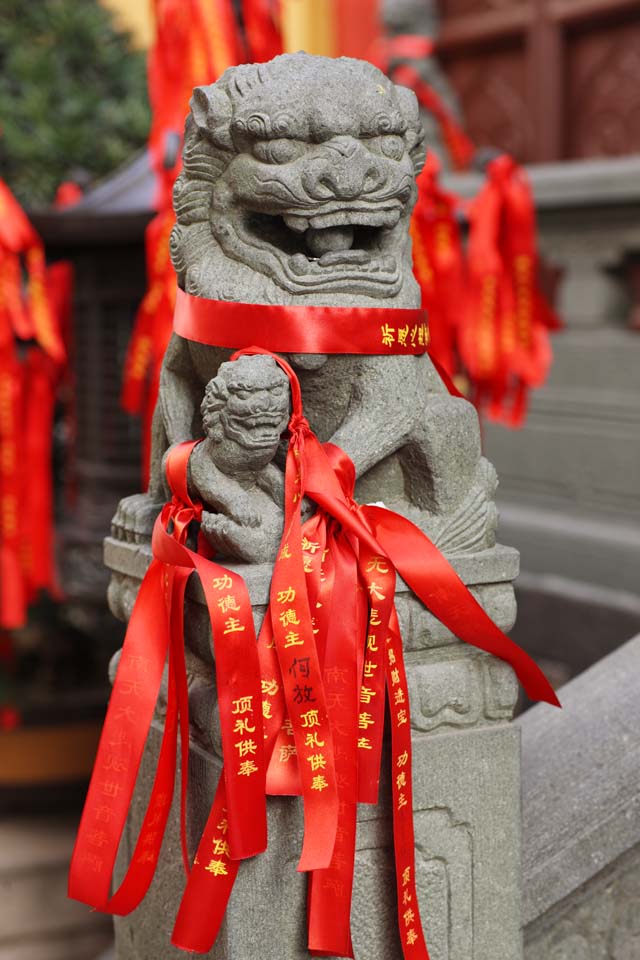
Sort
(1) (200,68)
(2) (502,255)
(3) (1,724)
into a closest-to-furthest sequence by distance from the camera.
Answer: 1. (1) (200,68)
2. (2) (502,255)
3. (3) (1,724)

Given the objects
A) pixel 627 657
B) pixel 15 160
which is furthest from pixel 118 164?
pixel 627 657

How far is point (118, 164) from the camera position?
264 inches

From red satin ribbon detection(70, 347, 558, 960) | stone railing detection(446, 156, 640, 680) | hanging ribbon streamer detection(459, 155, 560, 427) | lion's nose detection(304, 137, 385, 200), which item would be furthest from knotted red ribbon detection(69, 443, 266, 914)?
stone railing detection(446, 156, 640, 680)

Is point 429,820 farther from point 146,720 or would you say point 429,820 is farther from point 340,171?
point 340,171

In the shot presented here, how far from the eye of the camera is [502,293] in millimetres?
4555

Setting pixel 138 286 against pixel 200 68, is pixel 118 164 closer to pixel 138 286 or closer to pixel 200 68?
pixel 138 286

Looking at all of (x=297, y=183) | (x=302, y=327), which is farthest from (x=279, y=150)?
(x=302, y=327)

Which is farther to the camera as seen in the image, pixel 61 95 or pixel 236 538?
pixel 61 95

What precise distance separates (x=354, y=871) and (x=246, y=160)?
1158 millimetres

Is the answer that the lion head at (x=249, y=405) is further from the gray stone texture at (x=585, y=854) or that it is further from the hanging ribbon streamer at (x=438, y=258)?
the hanging ribbon streamer at (x=438, y=258)

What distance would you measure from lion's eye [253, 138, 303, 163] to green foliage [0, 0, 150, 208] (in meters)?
4.82

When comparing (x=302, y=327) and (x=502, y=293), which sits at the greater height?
(x=502, y=293)

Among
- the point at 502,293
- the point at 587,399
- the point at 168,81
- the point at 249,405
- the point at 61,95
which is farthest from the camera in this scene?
the point at 61,95

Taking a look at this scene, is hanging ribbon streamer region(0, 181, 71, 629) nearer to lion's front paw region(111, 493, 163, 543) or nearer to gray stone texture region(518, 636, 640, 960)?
lion's front paw region(111, 493, 163, 543)
